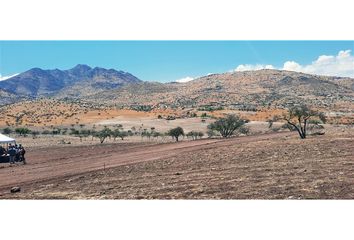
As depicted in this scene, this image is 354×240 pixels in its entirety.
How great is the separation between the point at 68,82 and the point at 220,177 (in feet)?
282

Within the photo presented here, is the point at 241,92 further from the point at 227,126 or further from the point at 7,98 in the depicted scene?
the point at 227,126

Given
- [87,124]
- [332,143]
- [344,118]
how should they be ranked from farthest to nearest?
[87,124]
[344,118]
[332,143]

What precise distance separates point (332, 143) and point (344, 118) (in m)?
34.7

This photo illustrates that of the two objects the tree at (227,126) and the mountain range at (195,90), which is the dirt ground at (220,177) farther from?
the mountain range at (195,90)

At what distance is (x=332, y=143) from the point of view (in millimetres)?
19641

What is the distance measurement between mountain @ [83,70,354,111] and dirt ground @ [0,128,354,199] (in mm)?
55267

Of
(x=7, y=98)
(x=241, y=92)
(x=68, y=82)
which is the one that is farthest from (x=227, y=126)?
(x=241, y=92)

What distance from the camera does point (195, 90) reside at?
374 ft

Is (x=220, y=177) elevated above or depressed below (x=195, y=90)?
below

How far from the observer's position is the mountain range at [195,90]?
79438 mm
